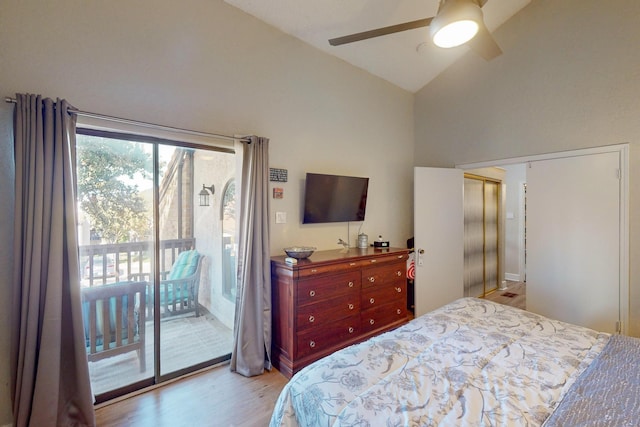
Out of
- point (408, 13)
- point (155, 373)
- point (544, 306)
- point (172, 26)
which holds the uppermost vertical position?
point (408, 13)

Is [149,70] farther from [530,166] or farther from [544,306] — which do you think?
[544,306]

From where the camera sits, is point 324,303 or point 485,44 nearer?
point 485,44

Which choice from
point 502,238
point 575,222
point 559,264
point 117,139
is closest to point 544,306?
point 559,264

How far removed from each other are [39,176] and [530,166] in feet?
14.2

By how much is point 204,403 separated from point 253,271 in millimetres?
1007

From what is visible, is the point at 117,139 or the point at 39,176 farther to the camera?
the point at 117,139

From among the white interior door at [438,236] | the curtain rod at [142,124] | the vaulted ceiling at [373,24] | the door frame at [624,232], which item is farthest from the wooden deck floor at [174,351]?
the door frame at [624,232]

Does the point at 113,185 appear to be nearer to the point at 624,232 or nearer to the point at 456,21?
the point at 456,21

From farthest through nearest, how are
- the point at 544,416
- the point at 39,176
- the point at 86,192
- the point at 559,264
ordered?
the point at 559,264 < the point at 86,192 < the point at 39,176 < the point at 544,416

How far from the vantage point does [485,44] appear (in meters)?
1.98

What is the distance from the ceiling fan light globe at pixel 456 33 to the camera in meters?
1.59

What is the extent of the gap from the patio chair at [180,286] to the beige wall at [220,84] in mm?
781

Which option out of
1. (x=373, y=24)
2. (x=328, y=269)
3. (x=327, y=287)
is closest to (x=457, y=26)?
(x=373, y=24)

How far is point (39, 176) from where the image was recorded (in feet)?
5.44
